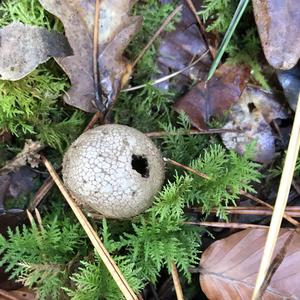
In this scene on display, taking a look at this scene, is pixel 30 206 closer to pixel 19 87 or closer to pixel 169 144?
pixel 19 87

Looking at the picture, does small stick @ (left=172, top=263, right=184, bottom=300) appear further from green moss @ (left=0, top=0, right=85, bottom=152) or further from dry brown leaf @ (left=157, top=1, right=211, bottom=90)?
dry brown leaf @ (left=157, top=1, right=211, bottom=90)

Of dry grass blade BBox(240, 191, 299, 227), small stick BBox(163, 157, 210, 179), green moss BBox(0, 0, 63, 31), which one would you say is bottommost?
dry grass blade BBox(240, 191, 299, 227)

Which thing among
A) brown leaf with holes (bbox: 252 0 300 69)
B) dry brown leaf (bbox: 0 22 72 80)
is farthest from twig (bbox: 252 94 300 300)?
dry brown leaf (bbox: 0 22 72 80)

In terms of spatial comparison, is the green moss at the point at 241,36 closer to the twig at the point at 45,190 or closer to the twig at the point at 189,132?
the twig at the point at 189,132

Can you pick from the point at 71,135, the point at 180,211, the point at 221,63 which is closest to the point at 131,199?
the point at 180,211

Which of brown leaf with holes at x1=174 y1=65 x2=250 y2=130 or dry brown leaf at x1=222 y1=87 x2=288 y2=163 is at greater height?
brown leaf with holes at x1=174 y1=65 x2=250 y2=130

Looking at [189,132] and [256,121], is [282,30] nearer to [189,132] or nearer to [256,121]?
[256,121]

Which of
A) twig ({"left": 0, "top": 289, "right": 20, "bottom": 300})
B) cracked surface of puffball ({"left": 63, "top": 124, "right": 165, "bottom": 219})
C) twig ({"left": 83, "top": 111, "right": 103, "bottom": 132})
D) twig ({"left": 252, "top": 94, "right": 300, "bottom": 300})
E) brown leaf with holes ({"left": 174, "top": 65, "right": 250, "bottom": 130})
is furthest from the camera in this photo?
brown leaf with holes ({"left": 174, "top": 65, "right": 250, "bottom": 130})

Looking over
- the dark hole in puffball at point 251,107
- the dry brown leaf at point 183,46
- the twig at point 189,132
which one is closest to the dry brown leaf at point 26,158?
the twig at point 189,132
